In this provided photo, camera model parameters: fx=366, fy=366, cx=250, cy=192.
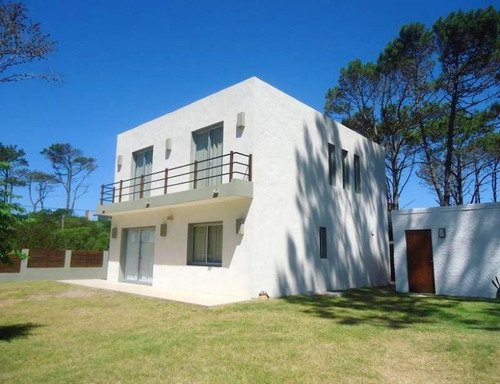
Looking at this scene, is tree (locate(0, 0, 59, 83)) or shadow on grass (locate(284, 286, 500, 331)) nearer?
shadow on grass (locate(284, 286, 500, 331))

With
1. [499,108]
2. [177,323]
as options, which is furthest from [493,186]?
[177,323]

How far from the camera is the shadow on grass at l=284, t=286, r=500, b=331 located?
7.94m

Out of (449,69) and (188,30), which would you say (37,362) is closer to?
(188,30)

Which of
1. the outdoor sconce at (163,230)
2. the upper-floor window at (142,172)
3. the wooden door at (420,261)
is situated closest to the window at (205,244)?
the outdoor sconce at (163,230)

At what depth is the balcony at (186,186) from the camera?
11.1m

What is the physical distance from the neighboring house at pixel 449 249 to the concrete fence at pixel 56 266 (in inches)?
628

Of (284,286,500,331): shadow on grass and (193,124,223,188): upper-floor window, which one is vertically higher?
(193,124,223,188): upper-floor window

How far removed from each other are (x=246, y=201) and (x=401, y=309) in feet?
17.1

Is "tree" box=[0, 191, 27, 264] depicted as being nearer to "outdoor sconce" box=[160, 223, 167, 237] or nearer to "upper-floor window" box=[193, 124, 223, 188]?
"upper-floor window" box=[193, 124, 223, 188]

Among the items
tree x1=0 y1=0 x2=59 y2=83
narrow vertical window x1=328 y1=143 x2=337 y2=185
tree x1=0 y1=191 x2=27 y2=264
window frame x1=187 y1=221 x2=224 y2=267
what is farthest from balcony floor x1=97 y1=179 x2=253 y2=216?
tree x1=0 y1=191 x2=27 y2=264

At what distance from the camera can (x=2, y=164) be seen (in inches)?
271

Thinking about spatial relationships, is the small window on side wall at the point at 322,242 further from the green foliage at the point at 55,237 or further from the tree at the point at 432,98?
the green foliage at the point at 55,237

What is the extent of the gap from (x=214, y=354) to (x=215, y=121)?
8.79m

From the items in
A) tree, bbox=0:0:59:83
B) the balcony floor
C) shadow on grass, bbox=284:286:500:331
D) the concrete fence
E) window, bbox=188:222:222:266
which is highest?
tree, bbox=0:0:59:83
